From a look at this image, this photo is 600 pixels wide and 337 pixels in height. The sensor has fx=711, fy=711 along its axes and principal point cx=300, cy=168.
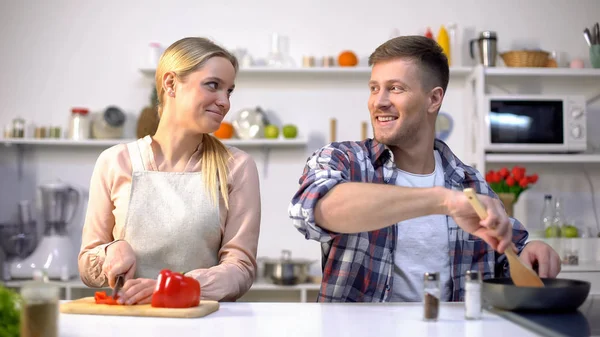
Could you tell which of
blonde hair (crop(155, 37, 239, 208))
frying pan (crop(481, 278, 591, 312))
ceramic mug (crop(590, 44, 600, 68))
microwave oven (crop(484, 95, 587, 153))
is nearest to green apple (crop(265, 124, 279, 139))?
microwave oven (crop(484, 95, 587, 153))

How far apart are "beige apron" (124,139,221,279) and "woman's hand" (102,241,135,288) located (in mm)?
158

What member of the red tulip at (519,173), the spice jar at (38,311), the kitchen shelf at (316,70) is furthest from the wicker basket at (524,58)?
the spice jar at (38,311)

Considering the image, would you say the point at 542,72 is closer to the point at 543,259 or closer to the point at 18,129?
Answer: the point at 543,259

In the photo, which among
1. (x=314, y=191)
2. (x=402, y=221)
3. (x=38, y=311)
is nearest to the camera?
(x=38, y=311)

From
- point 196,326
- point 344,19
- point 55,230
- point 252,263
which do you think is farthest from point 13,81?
point 196,326

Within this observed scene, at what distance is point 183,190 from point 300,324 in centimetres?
72

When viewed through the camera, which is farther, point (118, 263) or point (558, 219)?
point (558, 219)

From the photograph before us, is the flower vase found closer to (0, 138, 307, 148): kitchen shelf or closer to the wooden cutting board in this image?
(0, 138, 307, 148): kitchen shelf

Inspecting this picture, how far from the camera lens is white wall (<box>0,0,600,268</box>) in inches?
168

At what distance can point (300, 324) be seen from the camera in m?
1.34

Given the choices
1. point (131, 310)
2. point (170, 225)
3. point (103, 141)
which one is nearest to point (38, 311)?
point (131, 310)

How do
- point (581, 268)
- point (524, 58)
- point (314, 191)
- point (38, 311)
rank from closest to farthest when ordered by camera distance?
point (38, 311) → point (314, 191) → point (581, 268) → point (524, 58)

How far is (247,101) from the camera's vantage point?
428cm

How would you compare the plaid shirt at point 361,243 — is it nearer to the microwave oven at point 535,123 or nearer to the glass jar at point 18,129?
the microwave oven at point 535,123
